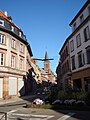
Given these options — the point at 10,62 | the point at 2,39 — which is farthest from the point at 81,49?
the point at 2,39

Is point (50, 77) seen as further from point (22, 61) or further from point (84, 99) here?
point (84, 99)

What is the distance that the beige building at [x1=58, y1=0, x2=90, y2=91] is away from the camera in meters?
21.5

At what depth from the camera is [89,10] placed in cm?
2164

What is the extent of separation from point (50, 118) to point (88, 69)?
1157cm

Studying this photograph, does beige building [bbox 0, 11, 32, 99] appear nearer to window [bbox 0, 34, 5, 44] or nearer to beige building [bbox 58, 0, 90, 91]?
window [bbox 0, 34, 5, 44]

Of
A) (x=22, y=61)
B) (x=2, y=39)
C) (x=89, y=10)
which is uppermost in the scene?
(x=89, y=10)

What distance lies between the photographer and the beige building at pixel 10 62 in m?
26.5

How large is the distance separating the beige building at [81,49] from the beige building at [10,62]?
9.88m

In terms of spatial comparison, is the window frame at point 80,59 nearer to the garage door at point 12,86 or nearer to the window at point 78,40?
Answer: the window at point 78,40

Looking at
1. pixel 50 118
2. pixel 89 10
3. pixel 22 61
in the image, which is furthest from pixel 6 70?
pixel 50 118

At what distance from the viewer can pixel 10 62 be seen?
28.0 metres

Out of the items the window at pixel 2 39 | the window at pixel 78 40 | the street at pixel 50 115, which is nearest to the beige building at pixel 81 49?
the window at pixel 78 40

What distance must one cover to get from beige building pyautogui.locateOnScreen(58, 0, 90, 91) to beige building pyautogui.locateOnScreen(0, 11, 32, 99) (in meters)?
9.88

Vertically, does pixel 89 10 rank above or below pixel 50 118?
above
